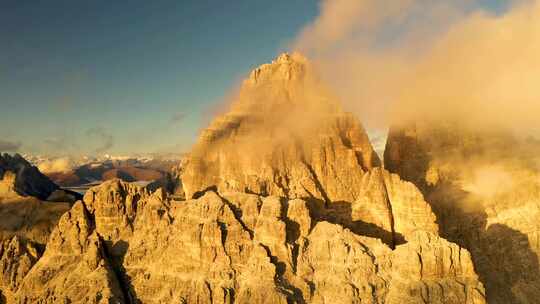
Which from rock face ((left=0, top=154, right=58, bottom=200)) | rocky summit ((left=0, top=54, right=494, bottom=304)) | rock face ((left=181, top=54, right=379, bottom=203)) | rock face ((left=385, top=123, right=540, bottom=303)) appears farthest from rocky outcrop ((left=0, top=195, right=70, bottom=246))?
rock face ((left=385, top=123, right=540, bottom=303))

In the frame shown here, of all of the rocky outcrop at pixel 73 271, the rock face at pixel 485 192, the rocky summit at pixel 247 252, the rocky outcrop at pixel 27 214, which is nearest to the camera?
the rocky summit at pixel 247 252

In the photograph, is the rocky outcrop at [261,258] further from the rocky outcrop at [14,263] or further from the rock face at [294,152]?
the rock face at [294,152]

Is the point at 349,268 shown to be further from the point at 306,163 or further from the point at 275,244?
the point at 306,163

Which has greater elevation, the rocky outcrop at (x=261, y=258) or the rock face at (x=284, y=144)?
the rock face at (x=284, y=144)

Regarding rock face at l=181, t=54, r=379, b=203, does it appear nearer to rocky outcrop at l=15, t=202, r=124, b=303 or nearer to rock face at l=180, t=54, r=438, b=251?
rock face at l=180, t=54, r=438, b=251

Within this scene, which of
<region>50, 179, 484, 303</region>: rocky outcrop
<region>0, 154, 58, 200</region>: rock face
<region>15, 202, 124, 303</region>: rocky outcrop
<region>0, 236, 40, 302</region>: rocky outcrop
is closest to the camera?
<region>50, 179, 484, 303</region>: rocky outcrop

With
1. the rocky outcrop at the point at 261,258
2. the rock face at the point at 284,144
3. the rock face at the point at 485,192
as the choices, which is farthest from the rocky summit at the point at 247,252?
the rock face at the point at 284,144

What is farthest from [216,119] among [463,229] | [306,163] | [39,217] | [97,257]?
[463,229]

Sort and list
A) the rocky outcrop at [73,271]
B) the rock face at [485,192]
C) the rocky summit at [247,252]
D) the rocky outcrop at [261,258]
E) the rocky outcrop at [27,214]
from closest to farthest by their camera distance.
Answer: the rocky outcrop at [261,258] < the rocky summit at [247,252] < the rocky outcrop at [73,271] < the rock face at [485,192] < the rocky outcrop at [27,214]
